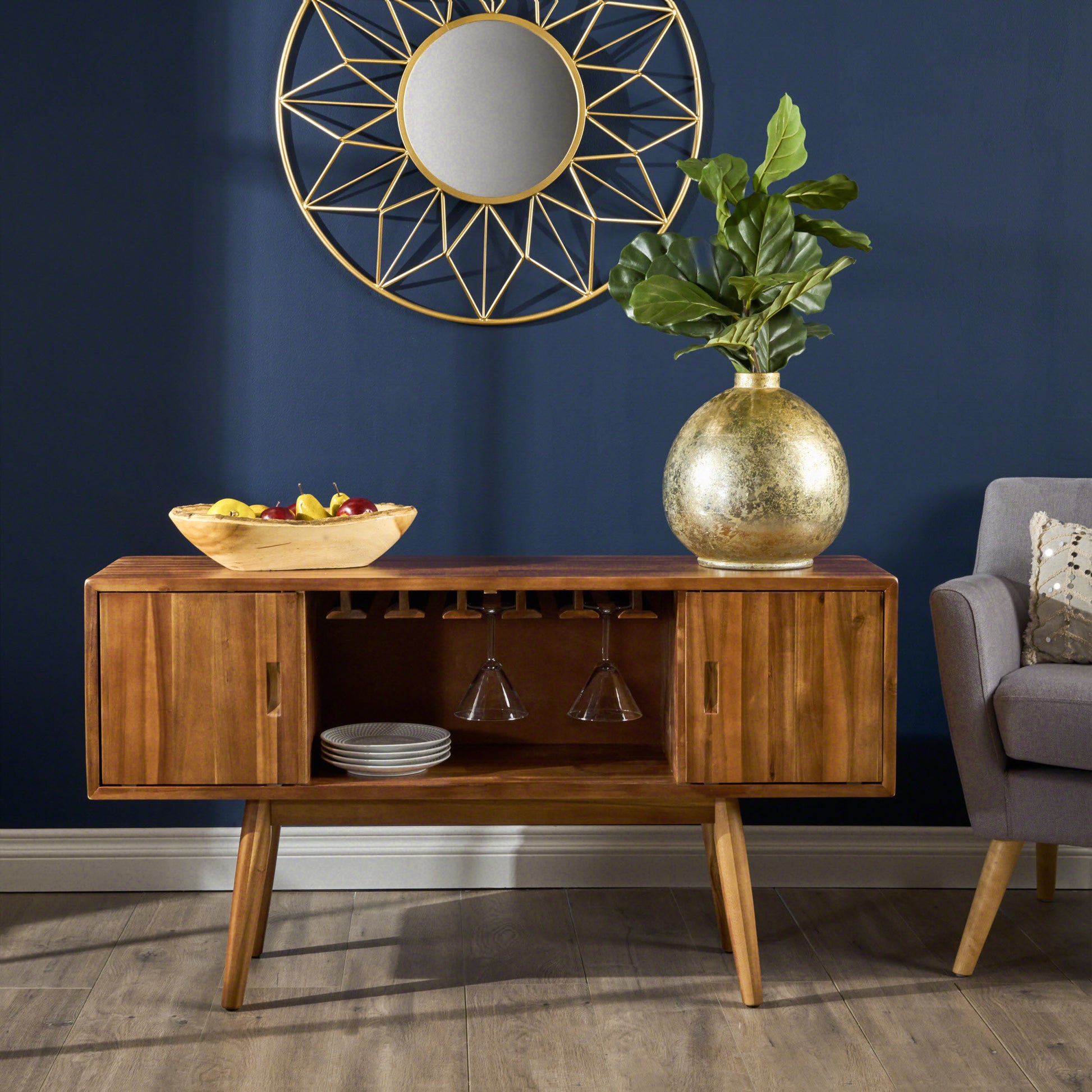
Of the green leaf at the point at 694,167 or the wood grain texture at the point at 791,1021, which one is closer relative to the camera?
the wood grain texture at the point at 791,1021

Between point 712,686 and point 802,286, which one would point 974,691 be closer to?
point 712,686

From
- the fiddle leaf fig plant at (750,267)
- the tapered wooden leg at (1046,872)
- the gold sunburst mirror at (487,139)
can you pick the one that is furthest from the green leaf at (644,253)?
the tapered wooden leg at (1046,872)

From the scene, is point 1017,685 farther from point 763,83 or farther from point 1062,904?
point 763,83

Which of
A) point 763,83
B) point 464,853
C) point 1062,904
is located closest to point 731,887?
point 464,853

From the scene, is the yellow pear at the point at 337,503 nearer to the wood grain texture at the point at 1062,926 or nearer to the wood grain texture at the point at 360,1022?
the wood grain texture at the point at 360,1022

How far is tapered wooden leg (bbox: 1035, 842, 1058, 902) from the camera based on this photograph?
233 cm

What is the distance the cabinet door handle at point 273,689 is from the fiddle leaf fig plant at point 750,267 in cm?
80

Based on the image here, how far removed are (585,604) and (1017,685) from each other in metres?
0.73

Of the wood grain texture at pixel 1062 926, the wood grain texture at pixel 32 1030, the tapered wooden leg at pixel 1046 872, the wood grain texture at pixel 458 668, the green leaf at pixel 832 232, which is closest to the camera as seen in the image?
the wood grain texture at pixel 32 1030

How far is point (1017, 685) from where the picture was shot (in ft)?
6.24

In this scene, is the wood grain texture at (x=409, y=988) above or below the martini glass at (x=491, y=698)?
below

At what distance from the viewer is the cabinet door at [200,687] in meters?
1.83

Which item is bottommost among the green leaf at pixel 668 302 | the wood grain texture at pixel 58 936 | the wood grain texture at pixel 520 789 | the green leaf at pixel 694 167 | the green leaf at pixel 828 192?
the wood grain texture at pixel 58 936

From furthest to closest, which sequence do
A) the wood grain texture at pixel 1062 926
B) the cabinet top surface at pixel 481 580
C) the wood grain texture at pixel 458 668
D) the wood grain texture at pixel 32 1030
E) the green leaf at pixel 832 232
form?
the wood grain texture at pixel 458 668, the wood grain texture at pixel 1062 926, the green leaf at pixel 832 232, the cabinet top surface at pixel 481 580, the wood grain texture at pixel 32 1030
